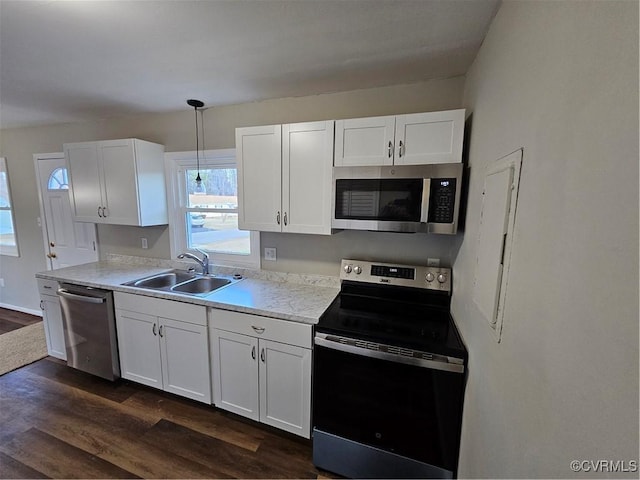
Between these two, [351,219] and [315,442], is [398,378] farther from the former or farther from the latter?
[351,219]

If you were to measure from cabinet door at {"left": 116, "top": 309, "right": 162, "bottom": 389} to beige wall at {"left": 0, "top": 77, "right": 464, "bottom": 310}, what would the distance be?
803 millimetres

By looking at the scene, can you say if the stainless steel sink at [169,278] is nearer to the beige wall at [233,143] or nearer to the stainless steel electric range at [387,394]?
the beige wall at [233,143]

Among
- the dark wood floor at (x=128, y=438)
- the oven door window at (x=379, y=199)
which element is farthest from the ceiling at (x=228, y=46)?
the dark wood floor at (x=128, y=438)

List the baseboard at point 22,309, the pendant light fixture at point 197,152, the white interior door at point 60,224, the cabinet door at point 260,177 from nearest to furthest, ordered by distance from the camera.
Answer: the cabinet door at point 260,177 < the pendant light fixture at point 197,152 < the white interior door at point 60,224 < the baseboard at point 22,309

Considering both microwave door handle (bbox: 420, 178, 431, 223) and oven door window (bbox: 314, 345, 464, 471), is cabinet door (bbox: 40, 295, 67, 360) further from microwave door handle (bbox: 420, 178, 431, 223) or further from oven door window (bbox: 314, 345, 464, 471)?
microwave door handle (bbox: 420, 178, 431, 223)

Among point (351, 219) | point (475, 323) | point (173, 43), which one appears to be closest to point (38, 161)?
point (173, 43)

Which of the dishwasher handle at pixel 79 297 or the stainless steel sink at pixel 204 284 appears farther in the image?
the stainless steel sink at pixel 204 284

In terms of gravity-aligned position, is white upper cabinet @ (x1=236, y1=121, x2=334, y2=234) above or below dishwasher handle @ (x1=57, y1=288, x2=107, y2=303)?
above

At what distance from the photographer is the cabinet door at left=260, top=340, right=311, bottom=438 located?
1.70 m

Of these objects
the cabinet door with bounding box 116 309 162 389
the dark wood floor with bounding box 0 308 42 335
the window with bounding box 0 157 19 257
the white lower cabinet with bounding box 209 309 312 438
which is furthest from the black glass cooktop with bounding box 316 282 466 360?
the window with bounding box 0 157 19 257

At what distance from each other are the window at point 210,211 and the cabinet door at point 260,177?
0.39 metres

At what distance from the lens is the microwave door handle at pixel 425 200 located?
1.52 meters

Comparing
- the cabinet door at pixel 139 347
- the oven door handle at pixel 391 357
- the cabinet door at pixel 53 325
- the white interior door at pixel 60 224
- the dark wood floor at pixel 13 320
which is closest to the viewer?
the oven door handle at pixel 391 357

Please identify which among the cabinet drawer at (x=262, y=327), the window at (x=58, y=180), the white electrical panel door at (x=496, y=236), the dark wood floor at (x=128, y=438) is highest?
the window at (x=58, y=180)
